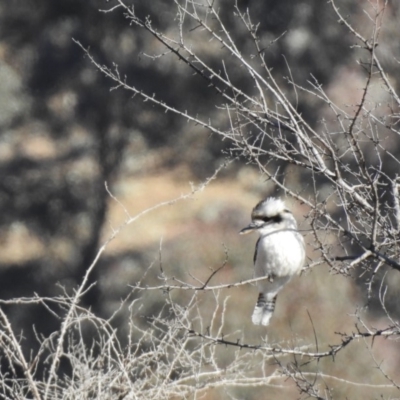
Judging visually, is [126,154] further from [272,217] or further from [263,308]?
[272,217]

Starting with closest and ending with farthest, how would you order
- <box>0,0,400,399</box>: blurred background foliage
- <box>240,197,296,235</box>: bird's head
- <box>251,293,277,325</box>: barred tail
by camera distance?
<box>240,197,296,235</box>: bird's head, <box>251,293,277,325</box>: barred tail, <box>0,0,400,399</box>: blurred background foliage

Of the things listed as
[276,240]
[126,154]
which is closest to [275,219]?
[276,240]

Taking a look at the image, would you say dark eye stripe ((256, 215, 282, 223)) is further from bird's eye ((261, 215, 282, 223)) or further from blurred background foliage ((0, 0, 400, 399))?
blurred background foliage ((0, 0, 400, 399))

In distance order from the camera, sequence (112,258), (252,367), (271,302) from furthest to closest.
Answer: (112,258)
(252,367)
(271,302)

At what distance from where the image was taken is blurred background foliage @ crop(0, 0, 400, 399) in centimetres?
516

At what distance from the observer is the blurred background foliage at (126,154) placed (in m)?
5.16

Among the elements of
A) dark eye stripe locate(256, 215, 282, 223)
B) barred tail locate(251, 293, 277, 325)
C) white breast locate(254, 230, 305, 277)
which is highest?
dark eye stripe locate(256, 215, 282, 223)

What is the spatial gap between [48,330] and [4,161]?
1223 mm

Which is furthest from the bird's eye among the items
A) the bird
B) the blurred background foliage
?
the blurred background foliage

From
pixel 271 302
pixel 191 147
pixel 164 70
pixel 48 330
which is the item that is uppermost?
pixel 164 70

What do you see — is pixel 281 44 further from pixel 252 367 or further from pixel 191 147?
pixel 252 367

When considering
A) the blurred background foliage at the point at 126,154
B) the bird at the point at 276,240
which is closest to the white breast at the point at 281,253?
the bird at the point at 276,240

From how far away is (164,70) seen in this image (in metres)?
5.49

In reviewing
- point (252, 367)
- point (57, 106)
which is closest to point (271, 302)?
point (252, 367)
